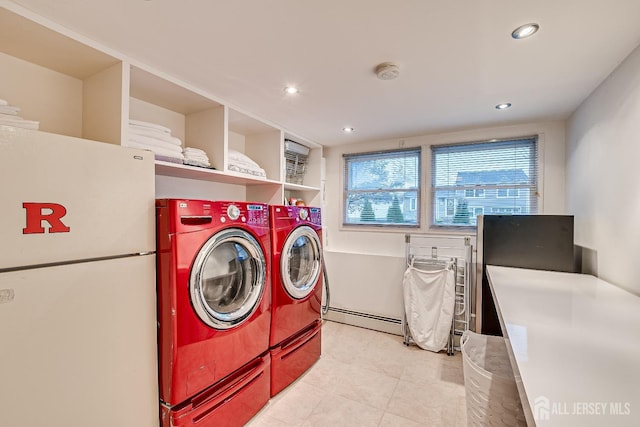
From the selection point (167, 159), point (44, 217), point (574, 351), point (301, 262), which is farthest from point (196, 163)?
point (574, 351)

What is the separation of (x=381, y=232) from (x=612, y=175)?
79.3 inches

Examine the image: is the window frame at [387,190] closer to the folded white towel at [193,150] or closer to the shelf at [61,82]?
the folded white towel at [193,150]

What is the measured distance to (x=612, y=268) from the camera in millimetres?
1652

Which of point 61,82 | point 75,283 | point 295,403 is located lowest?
point 295,403

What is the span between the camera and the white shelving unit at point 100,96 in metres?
1.32

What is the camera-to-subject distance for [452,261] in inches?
108

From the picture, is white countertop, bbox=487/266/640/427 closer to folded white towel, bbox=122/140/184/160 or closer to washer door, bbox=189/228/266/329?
washer door, bbox=189/228/266/329

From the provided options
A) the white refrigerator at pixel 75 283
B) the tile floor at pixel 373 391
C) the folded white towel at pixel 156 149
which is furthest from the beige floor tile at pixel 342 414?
the folded white towel at pixel 156 149

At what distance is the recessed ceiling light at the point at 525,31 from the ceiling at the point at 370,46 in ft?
0.08

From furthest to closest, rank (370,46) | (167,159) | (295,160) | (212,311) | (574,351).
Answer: (295,160)
(167,159)
(212,311)
(370,46)
(574,351)

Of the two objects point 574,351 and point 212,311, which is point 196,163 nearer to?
point 212,311

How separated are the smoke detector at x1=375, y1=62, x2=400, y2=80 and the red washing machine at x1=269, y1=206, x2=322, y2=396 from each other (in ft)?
3.72

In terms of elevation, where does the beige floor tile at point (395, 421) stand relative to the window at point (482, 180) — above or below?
below

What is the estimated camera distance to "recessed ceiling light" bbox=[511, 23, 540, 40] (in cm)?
124
